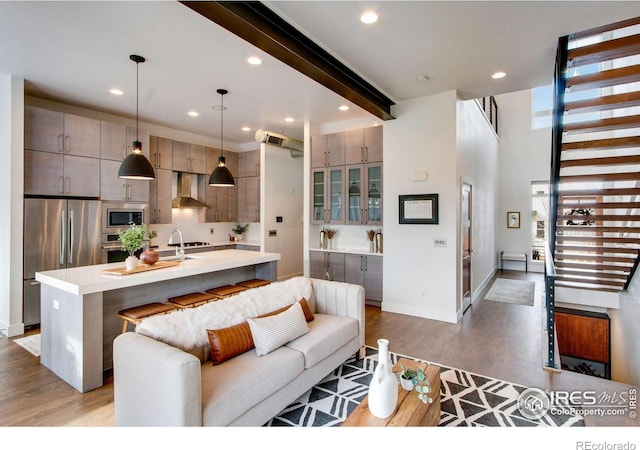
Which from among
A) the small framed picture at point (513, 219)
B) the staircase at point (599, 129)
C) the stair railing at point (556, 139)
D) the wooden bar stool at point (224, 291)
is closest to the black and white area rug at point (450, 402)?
the stair railing at point (556, 139)

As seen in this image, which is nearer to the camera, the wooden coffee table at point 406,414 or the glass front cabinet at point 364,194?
the wooden coffee table at point 406,414

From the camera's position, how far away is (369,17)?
2693mm

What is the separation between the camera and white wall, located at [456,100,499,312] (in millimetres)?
4785

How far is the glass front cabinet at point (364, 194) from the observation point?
5164 mm

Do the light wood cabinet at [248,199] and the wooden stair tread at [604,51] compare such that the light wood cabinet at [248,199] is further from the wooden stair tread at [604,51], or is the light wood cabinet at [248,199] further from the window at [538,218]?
the window at [538,218]

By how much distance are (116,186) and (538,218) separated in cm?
985

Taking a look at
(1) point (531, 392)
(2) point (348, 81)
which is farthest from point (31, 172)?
(1) point (531, 392)

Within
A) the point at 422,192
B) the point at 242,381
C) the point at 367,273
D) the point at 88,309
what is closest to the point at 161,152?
the point at 88,309

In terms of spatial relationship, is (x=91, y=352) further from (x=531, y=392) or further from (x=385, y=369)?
(x=531, y=392)

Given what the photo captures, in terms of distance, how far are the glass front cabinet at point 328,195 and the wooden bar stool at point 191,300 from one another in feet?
8.57

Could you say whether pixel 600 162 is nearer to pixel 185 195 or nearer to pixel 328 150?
pixel 328 150

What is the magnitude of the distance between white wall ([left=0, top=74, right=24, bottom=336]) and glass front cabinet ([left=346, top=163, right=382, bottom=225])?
430 cm

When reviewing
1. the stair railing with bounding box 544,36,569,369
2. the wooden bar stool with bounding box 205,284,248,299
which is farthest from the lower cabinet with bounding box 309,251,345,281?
the stair railing with bounding box 544,36,569,369

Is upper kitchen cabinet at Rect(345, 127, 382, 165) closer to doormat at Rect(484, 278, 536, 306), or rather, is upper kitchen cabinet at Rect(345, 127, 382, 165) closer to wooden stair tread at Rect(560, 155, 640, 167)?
wooden stair tread at Rect(560, 155, 640, 167)
